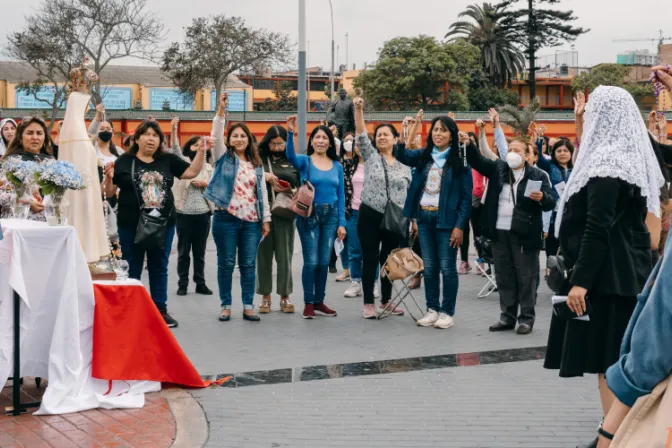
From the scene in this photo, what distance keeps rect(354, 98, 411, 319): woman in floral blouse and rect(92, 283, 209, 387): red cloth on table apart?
330 cm

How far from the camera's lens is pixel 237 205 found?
9.03 m

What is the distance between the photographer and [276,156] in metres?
9.64

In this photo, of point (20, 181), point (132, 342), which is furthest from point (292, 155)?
point (132, 342)

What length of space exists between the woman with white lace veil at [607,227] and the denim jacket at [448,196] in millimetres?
3695

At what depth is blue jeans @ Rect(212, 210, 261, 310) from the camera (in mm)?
9109

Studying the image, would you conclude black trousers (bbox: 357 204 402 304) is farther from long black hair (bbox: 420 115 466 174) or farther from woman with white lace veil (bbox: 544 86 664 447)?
woman with white lace veil (bbox: 544 86 664 447)

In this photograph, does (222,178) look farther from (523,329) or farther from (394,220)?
(523,329)

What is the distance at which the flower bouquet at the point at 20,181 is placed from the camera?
6.39 meters

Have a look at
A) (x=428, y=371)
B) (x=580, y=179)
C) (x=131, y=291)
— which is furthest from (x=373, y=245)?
(x=580, y=179)

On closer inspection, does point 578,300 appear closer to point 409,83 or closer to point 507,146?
point 507,146

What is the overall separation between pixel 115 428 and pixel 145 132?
3.67 metres

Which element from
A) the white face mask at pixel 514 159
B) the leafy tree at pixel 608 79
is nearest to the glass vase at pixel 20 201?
the white face mask at pixel 514 159

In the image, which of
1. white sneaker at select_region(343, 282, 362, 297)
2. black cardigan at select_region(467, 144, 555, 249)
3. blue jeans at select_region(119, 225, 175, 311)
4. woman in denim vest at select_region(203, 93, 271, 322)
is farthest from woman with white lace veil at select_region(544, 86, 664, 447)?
white sneaker at select_region(343, 282, 362, 297)

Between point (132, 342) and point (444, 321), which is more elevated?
point (132, 342)
